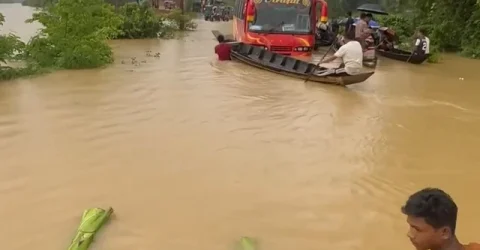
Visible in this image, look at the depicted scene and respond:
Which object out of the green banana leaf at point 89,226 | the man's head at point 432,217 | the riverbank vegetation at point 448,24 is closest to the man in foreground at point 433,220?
the man's head at point 432,217

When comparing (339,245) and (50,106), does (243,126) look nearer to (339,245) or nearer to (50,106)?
(50,106)

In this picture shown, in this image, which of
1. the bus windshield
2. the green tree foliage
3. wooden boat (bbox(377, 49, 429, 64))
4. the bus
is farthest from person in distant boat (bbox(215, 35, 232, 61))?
wooden boat (bbox(377, 49, 429, 64))

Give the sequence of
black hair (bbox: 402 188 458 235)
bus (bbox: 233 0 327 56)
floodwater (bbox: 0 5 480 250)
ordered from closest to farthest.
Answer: black hair (bbox: 402 188 458 235) < floodwater (bbox: 0 5 480 250) < bus (bbox: 233 0 327 56)

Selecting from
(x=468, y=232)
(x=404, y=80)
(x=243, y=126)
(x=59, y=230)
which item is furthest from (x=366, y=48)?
(x=59, y=230)

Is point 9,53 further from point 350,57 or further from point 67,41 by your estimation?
point 350,57

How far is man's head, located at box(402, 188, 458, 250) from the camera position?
2525 millimetres

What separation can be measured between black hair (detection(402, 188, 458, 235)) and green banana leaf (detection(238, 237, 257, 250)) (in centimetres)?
290

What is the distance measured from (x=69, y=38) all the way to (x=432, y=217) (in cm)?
1370

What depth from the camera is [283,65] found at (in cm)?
1496

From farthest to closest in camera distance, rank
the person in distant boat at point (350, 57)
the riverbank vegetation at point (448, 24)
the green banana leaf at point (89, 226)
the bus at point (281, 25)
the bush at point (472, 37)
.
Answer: the riverbank vegetation at point (448, 24)
the bush at point (472, 37)
the bus at point (281, 25)
the person in distant boat at point (350, 57)
the green banana leaf at point (89, 226)

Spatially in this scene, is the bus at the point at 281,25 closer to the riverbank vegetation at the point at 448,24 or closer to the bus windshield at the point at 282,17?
the bus windshield at the point at 282,17

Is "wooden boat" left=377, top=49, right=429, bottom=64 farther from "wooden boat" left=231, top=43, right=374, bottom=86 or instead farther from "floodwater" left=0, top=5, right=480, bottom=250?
"wooden boat" left=231, top=43, right=374, bottom=86

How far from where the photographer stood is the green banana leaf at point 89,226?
522cm

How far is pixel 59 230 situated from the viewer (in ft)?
18.7
